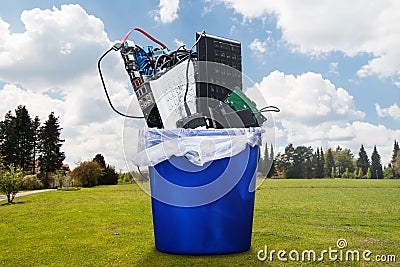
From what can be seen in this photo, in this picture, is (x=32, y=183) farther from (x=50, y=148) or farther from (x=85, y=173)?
(x=50, y=148)

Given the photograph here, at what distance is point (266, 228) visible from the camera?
13.9 feet

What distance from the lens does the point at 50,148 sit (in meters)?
24.1

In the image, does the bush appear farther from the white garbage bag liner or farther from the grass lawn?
the white garbage bag liner

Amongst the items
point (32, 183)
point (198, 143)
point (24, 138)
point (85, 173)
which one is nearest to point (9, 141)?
point (24, 138)

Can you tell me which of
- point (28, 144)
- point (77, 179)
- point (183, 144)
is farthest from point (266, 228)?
point (28, 144)

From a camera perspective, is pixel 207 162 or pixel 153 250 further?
pixel 153 250

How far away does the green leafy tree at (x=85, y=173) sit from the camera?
19.4 meters

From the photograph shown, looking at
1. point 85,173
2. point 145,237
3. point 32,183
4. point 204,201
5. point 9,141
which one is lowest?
point 32,183

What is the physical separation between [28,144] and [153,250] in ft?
71.9

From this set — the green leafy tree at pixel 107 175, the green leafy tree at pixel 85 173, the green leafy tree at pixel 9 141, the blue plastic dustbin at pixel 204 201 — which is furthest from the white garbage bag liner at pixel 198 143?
the green leafy tree at pixel 9 141

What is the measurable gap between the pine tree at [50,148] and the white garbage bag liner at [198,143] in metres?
21.9

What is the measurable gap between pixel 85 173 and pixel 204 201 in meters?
17.6

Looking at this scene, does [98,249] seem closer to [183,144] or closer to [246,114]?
[183,144]

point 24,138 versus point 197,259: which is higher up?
point 24,138
